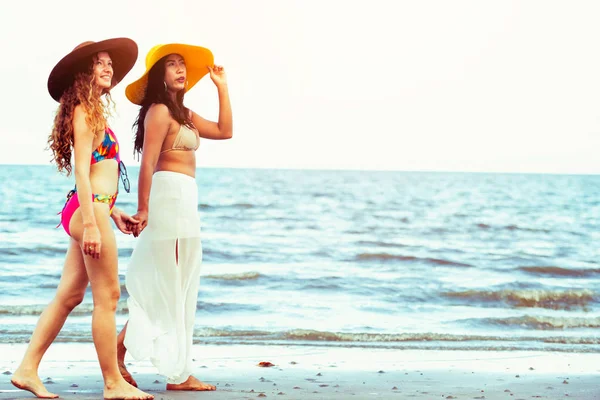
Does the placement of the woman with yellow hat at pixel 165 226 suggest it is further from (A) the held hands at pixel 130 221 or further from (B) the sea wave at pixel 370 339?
(B) the sea wave at pixel 370 339

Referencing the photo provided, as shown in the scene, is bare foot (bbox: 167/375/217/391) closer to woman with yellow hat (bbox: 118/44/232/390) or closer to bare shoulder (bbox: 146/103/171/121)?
woman with yellow hat (bbox: 118/44/232/390)

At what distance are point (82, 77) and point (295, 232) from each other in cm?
1851

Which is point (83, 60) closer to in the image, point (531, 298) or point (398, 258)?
point (531, 298)

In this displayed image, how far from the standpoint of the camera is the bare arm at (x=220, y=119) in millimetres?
4645

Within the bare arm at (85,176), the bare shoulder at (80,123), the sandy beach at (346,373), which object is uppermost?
the bare shoulder at (80,123)

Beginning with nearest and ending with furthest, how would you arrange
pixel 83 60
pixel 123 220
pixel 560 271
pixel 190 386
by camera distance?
pixel 83 60 → pixel 123 220 → pixel 190 386 → pixel 560 271

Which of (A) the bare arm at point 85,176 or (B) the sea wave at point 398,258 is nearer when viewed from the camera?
(A) the bare arm at point 85,176

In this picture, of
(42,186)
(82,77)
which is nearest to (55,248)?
(82,77)

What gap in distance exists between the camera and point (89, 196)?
12.7 feet

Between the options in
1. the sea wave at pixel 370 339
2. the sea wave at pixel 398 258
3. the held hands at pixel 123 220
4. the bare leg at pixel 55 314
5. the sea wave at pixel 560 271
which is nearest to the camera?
the bare leg at pixel 55 314

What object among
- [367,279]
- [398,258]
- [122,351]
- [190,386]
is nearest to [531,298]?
[367,279]

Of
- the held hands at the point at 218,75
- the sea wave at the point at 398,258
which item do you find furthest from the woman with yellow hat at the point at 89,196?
the sea wave at the point at 398,258

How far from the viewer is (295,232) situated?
22469 millimetres

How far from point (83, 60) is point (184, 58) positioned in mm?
715
